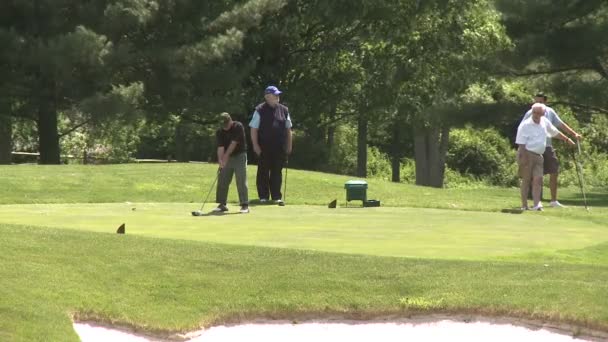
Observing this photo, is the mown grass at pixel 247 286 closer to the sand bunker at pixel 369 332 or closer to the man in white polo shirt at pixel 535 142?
the sand bunker at pixel 369 332

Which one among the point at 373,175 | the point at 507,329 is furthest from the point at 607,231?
the point at 373,175

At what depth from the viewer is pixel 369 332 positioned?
8109 mm

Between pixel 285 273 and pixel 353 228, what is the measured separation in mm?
3824

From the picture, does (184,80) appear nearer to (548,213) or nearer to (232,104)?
(232,104)

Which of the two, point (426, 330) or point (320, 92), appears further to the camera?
point (320, 92)

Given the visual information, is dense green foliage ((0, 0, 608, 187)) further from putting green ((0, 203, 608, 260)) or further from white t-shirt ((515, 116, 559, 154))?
putting green ((0, 203, 608, 260))

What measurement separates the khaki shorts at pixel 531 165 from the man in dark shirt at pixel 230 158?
4637mm

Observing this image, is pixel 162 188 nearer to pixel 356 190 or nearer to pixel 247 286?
pixel 356 190

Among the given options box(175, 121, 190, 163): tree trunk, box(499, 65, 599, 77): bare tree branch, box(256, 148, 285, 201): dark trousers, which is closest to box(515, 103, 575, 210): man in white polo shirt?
box(256, 148, 285, 201): dark trousers

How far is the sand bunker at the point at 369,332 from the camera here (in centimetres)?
785

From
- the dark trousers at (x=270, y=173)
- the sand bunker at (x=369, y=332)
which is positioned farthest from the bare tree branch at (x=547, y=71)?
the sand bunker at (x=369, y=332)

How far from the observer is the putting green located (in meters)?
10.9

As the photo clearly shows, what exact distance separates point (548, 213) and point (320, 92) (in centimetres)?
2824

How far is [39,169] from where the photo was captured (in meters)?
24.7
